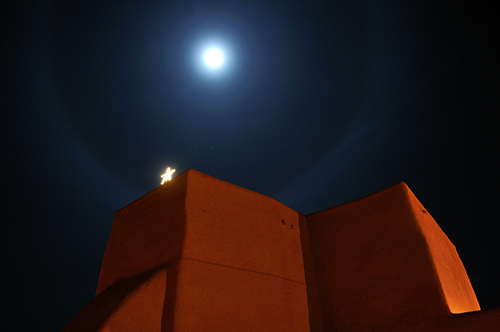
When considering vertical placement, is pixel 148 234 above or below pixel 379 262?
above

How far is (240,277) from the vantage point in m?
4.92

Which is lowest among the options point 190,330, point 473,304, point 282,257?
point 190,330

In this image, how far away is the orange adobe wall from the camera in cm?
421

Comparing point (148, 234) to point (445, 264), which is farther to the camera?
point (445, 264)

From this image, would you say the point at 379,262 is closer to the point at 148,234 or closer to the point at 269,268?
the point at 269,268

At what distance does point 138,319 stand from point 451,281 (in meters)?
5.10

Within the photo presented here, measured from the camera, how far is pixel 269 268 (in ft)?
17.7

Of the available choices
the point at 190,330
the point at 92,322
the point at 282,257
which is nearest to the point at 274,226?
the point at 282,257

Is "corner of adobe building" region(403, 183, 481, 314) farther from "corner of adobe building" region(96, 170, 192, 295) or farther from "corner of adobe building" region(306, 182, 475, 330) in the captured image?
"corner of adobe building" region(96, 170, 192, 295)

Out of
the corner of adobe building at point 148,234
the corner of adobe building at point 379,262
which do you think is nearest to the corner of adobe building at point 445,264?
the corner of adobe building at point 379,262

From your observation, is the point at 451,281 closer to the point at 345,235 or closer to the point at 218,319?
the point at 345,235

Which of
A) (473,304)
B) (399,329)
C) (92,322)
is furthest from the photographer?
(473,304)

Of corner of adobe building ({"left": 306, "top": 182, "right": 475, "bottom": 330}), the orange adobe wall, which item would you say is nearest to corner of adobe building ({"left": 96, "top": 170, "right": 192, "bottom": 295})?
the orange adobe wall

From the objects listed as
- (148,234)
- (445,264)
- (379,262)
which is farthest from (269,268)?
(445,264)
